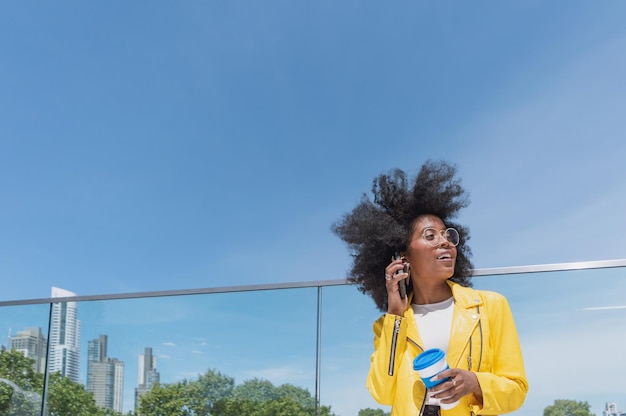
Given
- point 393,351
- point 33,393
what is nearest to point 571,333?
point 393,351

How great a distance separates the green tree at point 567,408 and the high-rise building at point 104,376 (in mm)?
2591

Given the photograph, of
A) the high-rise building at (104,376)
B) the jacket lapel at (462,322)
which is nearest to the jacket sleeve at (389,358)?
the jacket lapel at (462,322)

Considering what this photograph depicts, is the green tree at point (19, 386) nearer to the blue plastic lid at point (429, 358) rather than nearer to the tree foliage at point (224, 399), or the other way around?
the tree foliage at point (224, 399)

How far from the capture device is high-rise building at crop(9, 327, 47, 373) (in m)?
4.49

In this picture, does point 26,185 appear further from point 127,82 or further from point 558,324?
point 558,324

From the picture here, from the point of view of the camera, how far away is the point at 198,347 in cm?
405

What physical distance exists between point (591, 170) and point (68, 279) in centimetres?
1742

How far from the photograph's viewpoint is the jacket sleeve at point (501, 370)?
2.12 m

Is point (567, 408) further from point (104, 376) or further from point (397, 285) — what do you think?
point (104, 376)

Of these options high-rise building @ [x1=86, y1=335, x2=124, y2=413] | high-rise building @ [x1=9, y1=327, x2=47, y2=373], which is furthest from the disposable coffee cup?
high-rise building @ [x1=9, y1=327, x2=47, y2=373]

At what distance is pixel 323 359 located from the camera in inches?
144

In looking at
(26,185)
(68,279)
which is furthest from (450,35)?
(68,279)

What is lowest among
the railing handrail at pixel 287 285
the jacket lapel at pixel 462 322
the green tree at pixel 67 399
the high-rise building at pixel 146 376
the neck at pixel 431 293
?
the green tree at pixel 67 399

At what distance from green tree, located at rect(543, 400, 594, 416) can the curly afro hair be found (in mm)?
854
